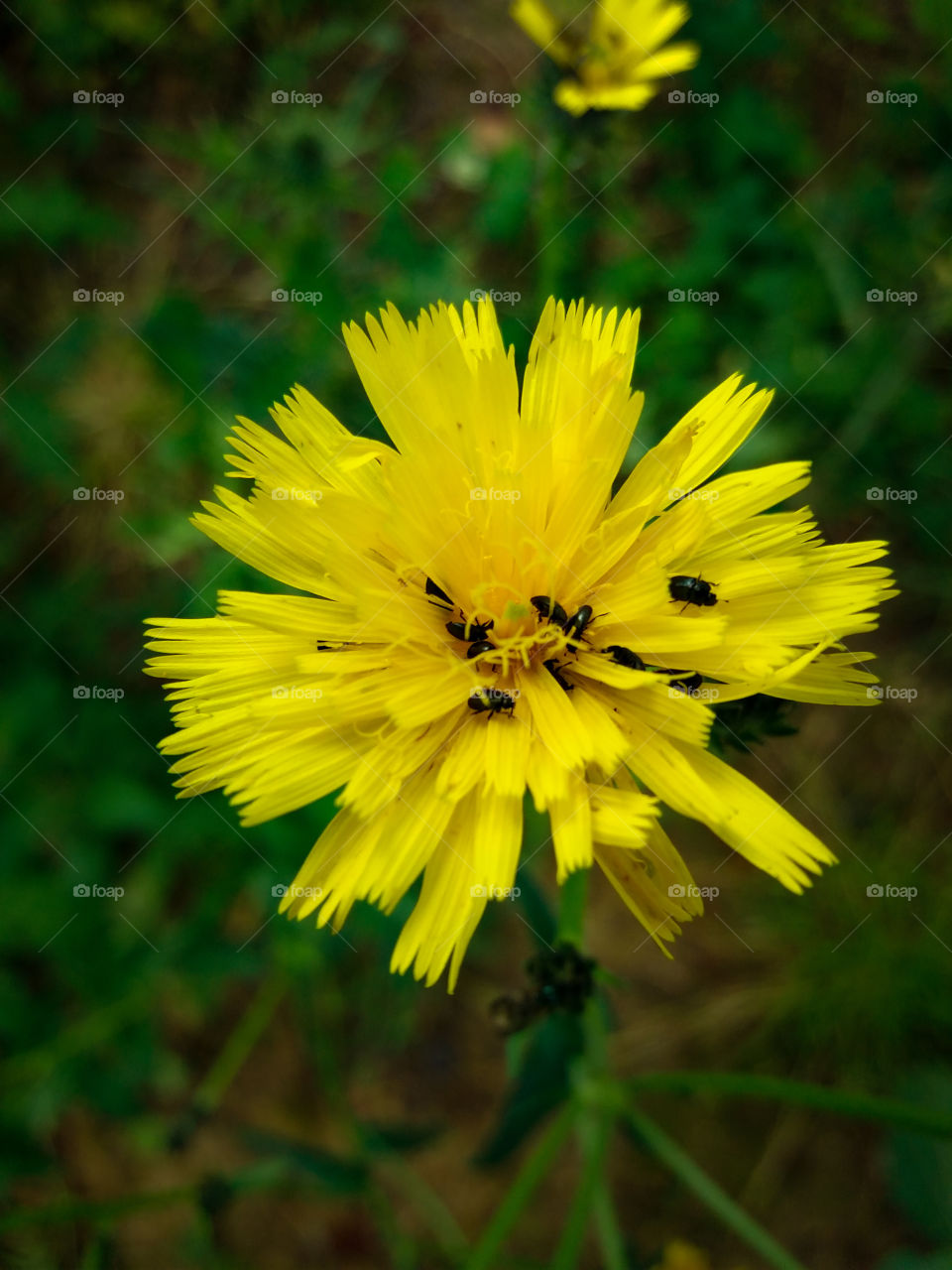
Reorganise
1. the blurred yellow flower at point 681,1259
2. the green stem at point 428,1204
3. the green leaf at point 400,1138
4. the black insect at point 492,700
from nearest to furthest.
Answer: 1. the black insect at point 492,700
2. the green leaf at point 400,1138
3. the blurred yellow flower at point 681,1259
4. the green stem at point 428,1204

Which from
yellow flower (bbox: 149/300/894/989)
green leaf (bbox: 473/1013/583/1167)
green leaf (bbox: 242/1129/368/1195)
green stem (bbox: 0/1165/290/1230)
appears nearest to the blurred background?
green stem (bbox: 0/1165/290/1230)

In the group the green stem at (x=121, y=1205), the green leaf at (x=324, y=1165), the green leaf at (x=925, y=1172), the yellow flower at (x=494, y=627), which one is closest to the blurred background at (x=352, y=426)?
the green leaf at (x=925, y=1172)

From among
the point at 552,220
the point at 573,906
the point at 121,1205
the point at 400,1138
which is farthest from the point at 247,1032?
the point at 552,220

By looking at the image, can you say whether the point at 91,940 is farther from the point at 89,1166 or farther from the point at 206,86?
the point at 206,86

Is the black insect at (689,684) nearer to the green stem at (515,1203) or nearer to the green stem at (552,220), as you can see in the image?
the green stem at (515,1203)

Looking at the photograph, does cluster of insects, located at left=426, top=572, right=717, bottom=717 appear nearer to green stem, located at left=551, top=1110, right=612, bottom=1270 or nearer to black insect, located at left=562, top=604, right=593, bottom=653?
black insect, located at left=562, top=604, right=593, bottom=653

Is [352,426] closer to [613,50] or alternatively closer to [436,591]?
[436,591]
